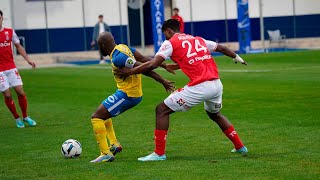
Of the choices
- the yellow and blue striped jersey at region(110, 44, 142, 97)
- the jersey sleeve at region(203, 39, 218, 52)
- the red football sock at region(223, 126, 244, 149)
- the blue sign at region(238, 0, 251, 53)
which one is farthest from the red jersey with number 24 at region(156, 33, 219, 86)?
the blue sign at region(238, 0, 251, 53)

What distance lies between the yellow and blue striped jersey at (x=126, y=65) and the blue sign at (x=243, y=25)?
1176 inches

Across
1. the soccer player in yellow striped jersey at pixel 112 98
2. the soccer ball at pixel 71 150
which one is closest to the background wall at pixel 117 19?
the soccer ball at pixel 71 150

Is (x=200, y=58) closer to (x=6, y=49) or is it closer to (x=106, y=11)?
(x=6, y=49)

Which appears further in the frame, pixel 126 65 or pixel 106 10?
pixel 106 10

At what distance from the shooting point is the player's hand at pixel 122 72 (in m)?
11.6

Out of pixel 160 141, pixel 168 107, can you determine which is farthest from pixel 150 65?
pixel 160 141

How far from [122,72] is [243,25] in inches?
1231

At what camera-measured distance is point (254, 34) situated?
50969 mm

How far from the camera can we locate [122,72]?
11.7 meters

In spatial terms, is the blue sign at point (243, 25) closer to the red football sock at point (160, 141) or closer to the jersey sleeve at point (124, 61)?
the jersey sleeve at point (124, 61)

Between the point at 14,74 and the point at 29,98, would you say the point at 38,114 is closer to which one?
the point at 14,74

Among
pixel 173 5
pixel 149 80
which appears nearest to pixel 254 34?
pixel 173 5

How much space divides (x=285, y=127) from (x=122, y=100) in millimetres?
4033

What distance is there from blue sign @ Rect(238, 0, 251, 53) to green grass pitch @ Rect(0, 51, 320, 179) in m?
14.0
